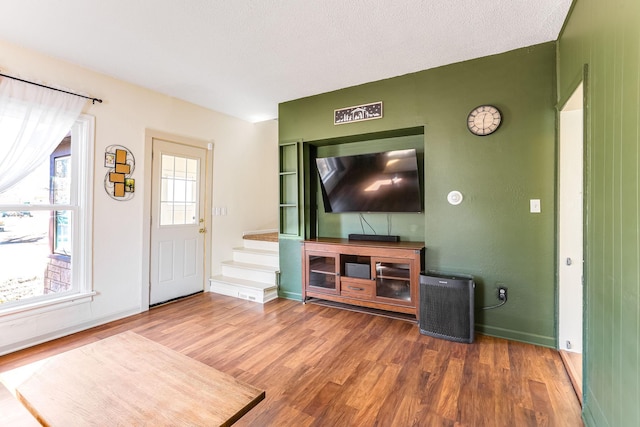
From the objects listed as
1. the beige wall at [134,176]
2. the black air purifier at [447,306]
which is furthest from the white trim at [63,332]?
the black air purifier at [447,306]

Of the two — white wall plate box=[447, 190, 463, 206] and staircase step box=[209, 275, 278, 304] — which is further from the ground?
white wall plate box=[447, 190, 463, 206]

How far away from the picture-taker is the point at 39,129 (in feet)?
8.27

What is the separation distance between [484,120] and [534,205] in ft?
2.82

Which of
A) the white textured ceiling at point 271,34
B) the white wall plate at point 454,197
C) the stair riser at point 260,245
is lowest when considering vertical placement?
the stair riser at point 260,245

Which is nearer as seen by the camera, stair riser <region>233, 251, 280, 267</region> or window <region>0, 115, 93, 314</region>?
window <region>0, 115, 93, 314</region>

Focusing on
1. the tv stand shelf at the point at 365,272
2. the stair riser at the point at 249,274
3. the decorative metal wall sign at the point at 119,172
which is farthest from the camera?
the stair riser at the point at 249,274

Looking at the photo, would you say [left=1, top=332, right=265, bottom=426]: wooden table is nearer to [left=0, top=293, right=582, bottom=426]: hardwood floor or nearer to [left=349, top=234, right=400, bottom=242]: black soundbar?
[left=0, top=293, right=582, bottom=426]: hardwood floor

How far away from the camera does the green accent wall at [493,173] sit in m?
2.47

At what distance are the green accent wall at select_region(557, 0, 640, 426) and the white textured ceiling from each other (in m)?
0.65

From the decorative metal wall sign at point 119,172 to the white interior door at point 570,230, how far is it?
4.10 metres

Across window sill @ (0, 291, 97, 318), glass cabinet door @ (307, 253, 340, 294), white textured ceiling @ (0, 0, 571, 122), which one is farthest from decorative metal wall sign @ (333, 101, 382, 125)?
window sill @ (0, 291, 97, 318)

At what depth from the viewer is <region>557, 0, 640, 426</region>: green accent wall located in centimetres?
113

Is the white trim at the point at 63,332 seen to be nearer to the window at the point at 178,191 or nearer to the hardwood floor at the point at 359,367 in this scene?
the hardwood floor at the point at 359,367

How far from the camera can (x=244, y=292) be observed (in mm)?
3814
